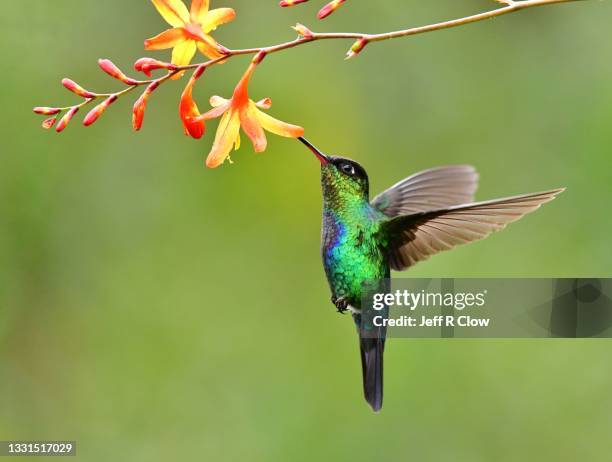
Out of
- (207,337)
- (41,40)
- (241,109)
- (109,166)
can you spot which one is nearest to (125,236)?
(109,166)

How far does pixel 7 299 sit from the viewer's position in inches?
184

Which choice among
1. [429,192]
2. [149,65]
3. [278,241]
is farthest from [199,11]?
[278,241]

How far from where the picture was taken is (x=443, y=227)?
7.34 feet

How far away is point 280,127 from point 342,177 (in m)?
0.39

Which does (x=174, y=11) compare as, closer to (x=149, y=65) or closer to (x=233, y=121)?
(x=149, y=65)

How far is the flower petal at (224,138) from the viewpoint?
1862 millimetres

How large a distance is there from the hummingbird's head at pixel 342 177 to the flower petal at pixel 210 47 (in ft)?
1.34

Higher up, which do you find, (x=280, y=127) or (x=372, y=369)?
(x=280, y=127)

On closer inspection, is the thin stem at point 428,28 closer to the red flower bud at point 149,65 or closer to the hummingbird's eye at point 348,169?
the red flower bud at point 149,65

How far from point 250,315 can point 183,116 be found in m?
2.85

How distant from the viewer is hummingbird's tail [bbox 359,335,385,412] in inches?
90.3

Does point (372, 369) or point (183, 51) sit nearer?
A: point (183, 51)

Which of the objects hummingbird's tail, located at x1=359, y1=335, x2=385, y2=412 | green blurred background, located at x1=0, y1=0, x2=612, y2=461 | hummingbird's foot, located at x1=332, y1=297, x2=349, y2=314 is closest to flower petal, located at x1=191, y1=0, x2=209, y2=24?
hummingbird's foot, located at x1=332, y1=297, x2=349, y2=314

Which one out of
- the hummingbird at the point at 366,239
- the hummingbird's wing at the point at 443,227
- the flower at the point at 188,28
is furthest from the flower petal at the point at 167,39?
the hummingbird's wing at the point at 443,227
